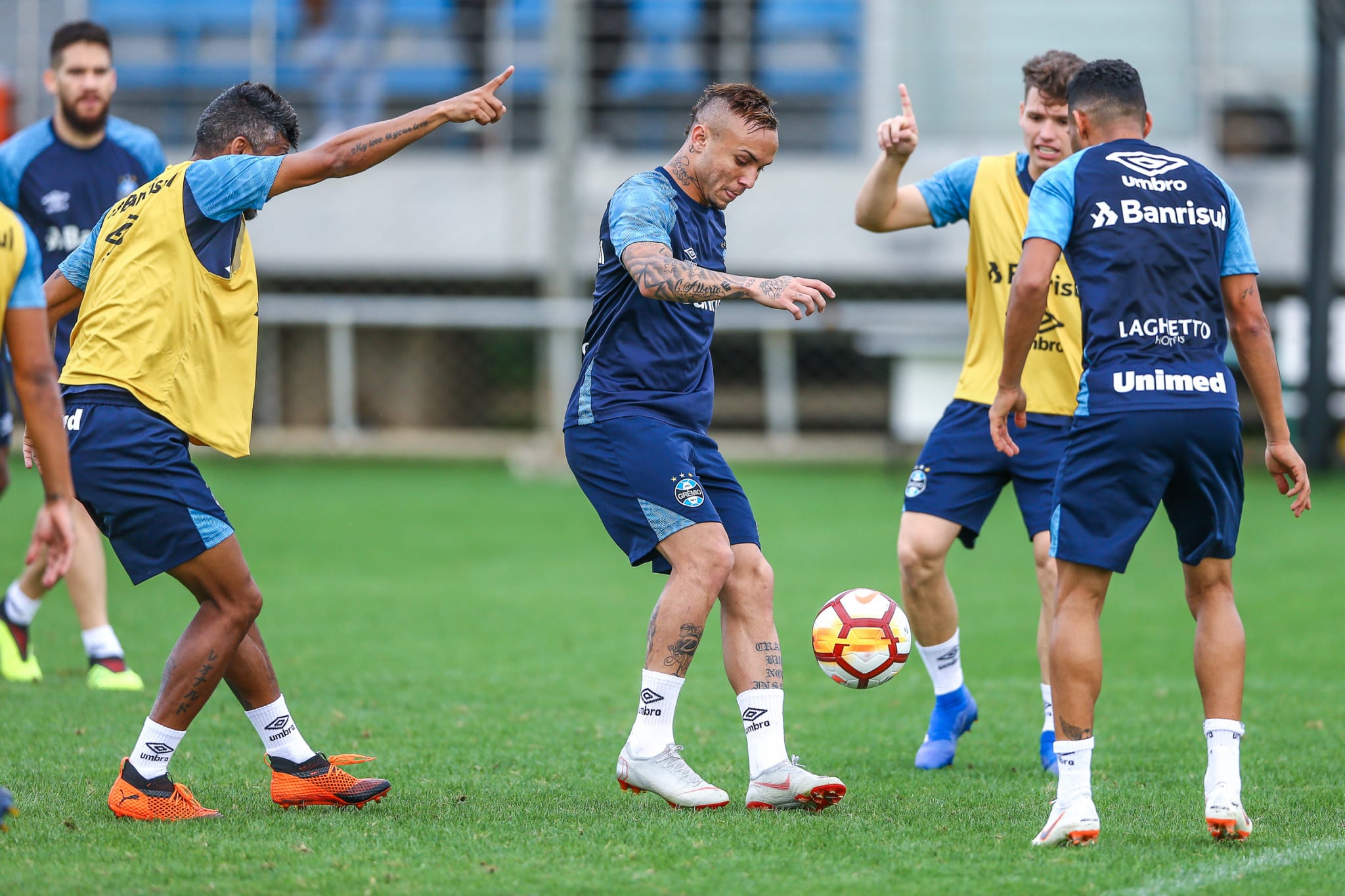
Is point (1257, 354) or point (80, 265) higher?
point (80, 265)

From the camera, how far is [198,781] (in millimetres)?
5047

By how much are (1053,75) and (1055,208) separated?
1.43 metres

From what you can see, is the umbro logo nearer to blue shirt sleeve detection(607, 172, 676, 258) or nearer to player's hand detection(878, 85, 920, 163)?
player's hand detection(878, 85, 920, 163)

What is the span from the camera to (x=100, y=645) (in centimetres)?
687

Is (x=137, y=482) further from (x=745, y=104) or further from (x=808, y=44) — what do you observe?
(x=808, y=44)

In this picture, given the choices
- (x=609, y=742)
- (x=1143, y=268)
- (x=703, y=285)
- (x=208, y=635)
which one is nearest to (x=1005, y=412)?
(x=1143, y=268)

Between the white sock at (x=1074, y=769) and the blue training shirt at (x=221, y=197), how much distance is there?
112 inches

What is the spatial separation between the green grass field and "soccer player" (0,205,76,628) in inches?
36.0

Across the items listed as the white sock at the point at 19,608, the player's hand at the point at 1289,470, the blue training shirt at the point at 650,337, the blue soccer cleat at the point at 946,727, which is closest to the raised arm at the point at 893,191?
the blue training shirt at the point at 650,337

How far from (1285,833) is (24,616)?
5588 millimetres

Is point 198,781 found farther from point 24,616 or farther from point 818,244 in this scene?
point 818,244

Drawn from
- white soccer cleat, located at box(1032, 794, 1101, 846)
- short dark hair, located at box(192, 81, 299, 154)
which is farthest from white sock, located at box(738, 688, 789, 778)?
short dark hair, located at box(192, 81, 299, 154)

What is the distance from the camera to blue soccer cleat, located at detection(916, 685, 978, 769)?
5.43 m

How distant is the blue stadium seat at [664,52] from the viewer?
63.9ft
